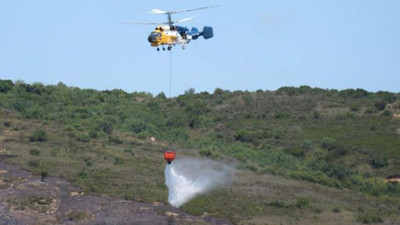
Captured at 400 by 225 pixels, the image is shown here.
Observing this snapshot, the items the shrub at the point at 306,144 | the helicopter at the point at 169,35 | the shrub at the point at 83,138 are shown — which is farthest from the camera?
the shrub at the point at 306,144

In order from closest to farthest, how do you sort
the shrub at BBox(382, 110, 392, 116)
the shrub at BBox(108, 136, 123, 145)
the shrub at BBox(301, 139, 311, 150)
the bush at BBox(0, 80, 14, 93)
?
the shrub at BBox(108, 136, 123, 145) < the shrub at BBox(301, 139, 311, 150) < the shrub at BBox(382, 110, 392, 116) < the bush at BBox(0, 80, 14, 93)

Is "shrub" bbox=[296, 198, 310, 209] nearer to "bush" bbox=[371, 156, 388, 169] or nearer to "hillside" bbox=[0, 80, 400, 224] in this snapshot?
"hillside" bbox=[0, 80, 400, 224]

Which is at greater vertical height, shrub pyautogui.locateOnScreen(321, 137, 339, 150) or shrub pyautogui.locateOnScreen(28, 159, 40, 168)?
shrub pyautogui.locateOnScreen(321, 137, 339, 150)

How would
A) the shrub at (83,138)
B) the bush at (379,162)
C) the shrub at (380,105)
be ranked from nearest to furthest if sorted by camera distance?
1. the shrub at (83,138)
2. the bush at (379,162)
3. the shrub at (380,105)

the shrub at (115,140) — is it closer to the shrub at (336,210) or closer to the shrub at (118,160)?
the shrub at (118,160)

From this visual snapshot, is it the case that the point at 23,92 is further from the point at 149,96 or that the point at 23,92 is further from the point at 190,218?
the point at 190,218

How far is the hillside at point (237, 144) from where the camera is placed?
8831cm

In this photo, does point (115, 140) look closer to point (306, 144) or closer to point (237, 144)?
point (237, 144)

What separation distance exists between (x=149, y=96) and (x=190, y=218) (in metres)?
85.7

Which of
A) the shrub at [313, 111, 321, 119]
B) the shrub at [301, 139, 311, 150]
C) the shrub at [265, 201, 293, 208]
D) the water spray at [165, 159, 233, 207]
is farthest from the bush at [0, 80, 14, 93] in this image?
the shrub at [265, 201, 293, 208]

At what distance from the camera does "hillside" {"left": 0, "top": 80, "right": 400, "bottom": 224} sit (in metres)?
88.3

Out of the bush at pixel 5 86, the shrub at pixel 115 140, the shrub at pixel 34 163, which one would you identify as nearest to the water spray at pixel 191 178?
the shrub at pixel 34 163

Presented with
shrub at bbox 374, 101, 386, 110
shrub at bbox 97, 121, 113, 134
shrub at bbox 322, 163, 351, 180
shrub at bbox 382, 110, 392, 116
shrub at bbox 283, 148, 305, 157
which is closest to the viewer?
shrub at bbox 322, 163, 351, 180

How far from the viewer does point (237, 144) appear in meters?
128
